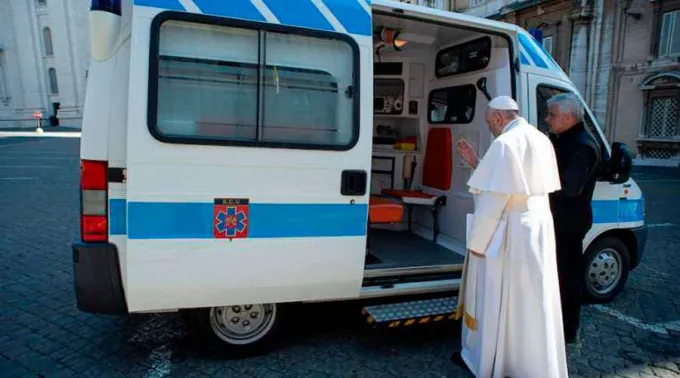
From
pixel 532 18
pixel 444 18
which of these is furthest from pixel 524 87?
pixel 532 18

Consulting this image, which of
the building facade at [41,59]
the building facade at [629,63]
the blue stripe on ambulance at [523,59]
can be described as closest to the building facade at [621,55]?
the building facade at [629,63]

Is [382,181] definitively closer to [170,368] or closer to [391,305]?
[391,305]

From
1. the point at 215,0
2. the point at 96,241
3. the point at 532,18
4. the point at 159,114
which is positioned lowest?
the point at 96,241

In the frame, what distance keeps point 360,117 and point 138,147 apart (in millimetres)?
1427

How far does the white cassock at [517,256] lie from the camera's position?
2.70m

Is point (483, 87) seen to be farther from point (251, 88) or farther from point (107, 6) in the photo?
point (107, 6)

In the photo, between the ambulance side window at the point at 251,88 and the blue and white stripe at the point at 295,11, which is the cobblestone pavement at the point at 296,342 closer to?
the ambulance side window at the point at 251,88

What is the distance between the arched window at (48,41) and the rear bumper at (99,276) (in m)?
46.6

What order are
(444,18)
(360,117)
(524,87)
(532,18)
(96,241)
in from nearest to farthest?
(96,241) < (360,117) < (444,18) < (524,87) < (532,18)

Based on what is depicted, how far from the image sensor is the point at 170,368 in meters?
3.14

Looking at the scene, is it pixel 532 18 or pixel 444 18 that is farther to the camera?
pixel 532 18

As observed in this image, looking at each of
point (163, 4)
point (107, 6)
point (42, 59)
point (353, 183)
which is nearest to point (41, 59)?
point (42, 59)

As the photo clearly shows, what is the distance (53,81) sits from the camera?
4069 centimetres

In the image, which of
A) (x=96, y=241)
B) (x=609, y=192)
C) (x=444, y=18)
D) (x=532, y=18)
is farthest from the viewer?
(x=532, y=18)
